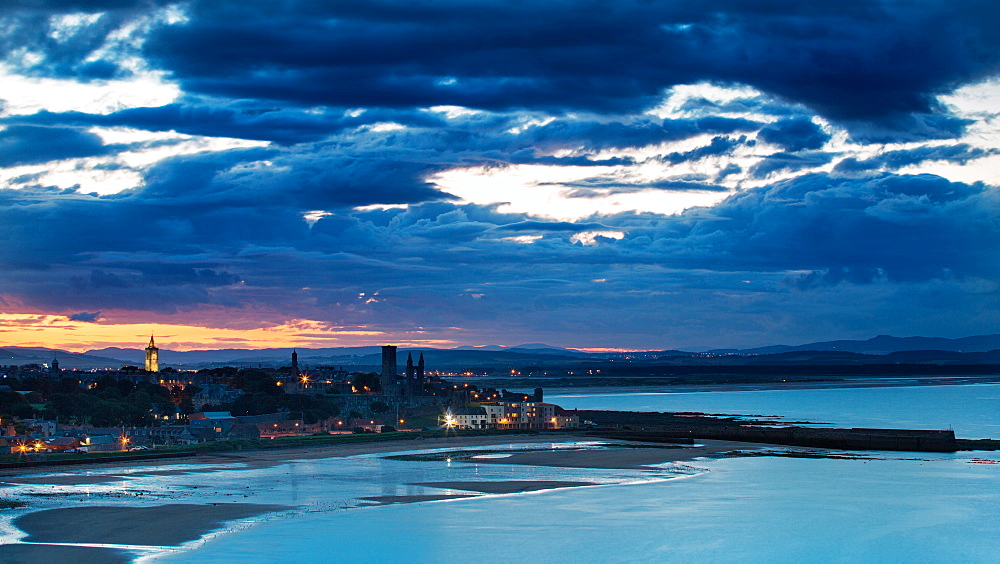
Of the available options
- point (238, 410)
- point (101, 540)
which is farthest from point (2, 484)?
point (238, 410)

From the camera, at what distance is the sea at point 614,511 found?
126ft

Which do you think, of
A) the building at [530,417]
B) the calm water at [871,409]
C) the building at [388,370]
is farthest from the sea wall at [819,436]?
the building at [388,370]

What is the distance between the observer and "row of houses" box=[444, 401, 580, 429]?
4321 inches

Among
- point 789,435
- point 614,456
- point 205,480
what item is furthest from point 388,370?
point 205,480

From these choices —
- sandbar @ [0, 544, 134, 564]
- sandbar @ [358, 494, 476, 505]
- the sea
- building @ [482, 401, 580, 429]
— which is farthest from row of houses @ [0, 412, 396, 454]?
sandbar @ [0, 544, 134, 564]

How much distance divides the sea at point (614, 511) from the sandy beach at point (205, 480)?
1.21m

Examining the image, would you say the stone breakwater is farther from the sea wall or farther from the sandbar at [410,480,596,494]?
the sandbar at [410,480,596,494]

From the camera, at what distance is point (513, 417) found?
112 metres

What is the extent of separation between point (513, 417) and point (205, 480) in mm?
55517

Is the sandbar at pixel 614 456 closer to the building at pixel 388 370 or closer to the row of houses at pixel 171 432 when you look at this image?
the row of houses at pixel 171 432

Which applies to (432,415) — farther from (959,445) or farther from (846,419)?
(959,445)

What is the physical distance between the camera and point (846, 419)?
12069 centimetres

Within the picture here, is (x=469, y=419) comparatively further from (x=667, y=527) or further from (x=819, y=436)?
(x=667, y=527)

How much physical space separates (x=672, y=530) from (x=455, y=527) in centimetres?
939
